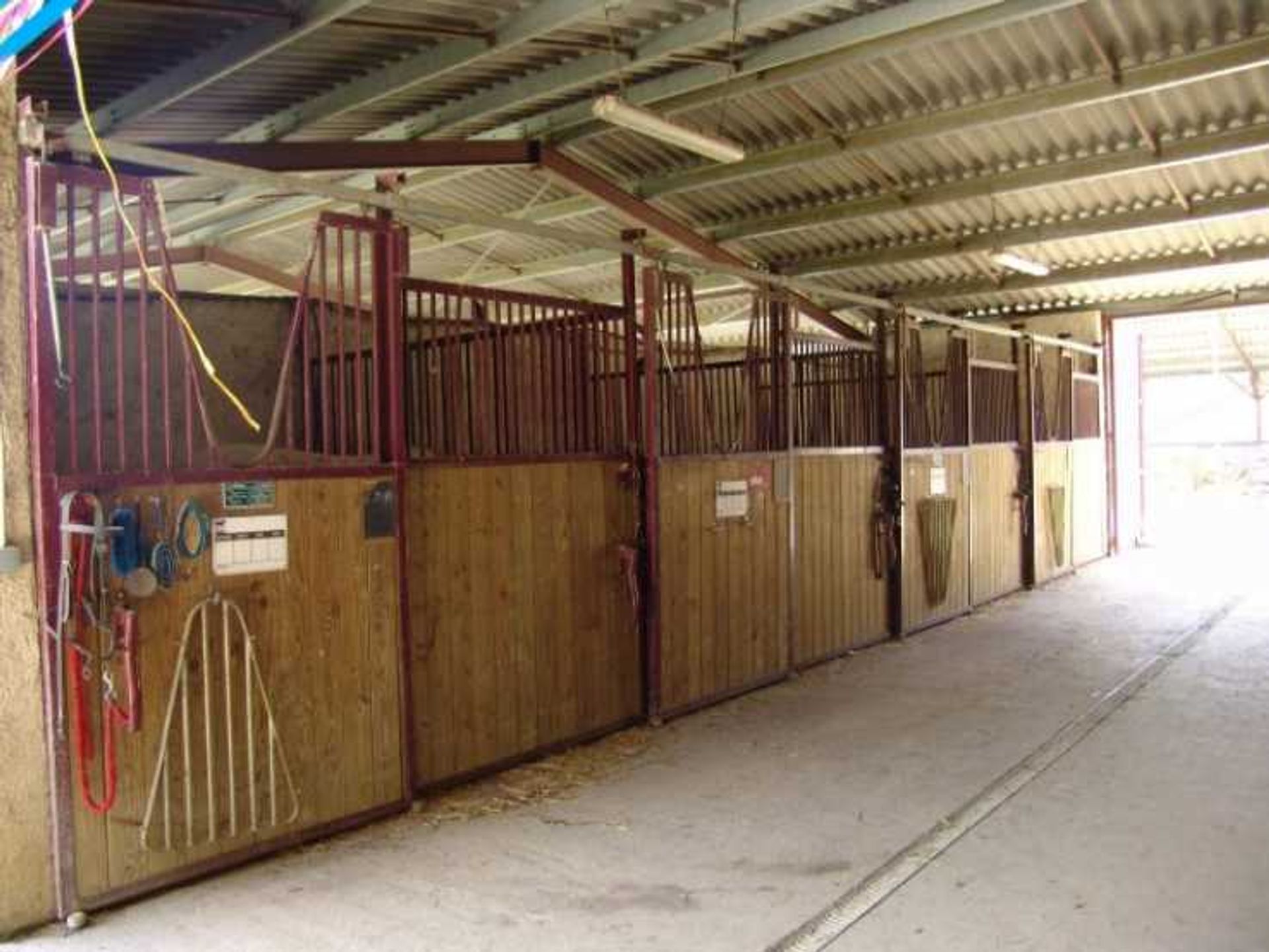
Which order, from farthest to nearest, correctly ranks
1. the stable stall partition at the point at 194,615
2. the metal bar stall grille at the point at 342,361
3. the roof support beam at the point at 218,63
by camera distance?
the roof support beam at the point at 218,63
the metal bar stall grille at the point at 342,361
the stable stall partition at the point at 194,615

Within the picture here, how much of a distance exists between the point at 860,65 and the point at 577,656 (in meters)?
3.71

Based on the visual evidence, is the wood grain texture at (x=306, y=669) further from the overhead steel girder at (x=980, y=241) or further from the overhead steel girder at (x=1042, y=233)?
the overhead steel girder at (x=1042, y=233)

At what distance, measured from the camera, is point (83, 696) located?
2828 mm

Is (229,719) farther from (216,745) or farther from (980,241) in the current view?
(980,241)

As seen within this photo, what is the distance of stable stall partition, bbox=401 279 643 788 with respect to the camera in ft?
12.9

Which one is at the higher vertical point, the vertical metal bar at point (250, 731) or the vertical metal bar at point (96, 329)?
the vertical metal bar at point (96, 329)

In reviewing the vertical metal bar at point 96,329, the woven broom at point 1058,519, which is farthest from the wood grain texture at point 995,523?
the vertical metal bar at point 96,329

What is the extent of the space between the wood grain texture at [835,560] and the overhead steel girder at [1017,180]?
206cm

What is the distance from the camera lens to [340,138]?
20.8ft

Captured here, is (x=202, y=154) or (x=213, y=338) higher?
(x=202, y=154)

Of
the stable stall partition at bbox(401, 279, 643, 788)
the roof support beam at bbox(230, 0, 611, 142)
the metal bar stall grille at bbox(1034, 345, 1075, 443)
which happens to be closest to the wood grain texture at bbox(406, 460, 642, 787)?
the stable stall partition at bbox(401, 279, 643, 788)

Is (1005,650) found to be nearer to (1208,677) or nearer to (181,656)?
(1208,677)

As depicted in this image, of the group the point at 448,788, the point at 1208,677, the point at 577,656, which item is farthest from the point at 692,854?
the point at 1208,677

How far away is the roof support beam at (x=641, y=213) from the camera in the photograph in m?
6.45
